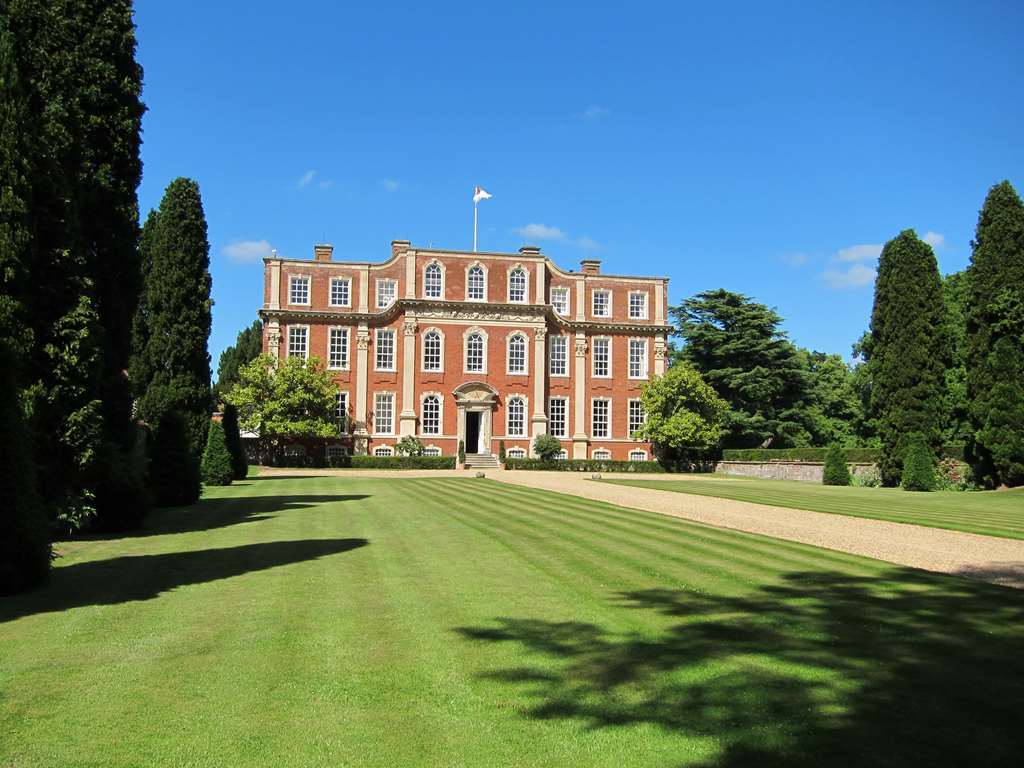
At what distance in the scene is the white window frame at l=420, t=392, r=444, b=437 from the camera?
158ft

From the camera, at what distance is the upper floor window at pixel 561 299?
50.9 m

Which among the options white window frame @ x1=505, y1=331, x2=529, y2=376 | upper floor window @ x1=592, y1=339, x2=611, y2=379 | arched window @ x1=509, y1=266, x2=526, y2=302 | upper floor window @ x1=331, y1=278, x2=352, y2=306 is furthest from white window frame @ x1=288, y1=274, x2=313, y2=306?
upper floor window @ x1=592, y1=339, x2=611, y2=379

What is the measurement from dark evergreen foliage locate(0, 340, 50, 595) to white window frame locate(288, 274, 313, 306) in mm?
40942

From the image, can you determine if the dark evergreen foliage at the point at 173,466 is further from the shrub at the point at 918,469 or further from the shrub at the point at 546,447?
the shrub at the point at 546,447

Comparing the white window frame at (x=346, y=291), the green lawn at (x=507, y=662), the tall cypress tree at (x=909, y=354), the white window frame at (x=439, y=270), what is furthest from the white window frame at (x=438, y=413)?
the green lawn at (x=507, y=662)

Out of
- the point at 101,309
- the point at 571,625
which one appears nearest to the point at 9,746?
the point at 571,625

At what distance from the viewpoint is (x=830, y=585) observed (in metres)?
8.34

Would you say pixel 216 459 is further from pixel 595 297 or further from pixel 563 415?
pixel 595 297

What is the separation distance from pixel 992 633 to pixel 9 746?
6.93m

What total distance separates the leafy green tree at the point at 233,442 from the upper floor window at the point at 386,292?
19.0 metres

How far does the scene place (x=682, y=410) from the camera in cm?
4706

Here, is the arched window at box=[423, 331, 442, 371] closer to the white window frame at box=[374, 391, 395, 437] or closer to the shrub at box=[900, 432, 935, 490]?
the white window frame at box=[374, 391, 395, 437]

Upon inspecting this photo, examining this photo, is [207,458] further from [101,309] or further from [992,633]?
[992,633]

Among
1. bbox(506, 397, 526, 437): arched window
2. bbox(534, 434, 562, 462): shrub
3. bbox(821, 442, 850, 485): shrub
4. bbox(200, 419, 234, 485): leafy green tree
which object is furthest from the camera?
bbox(506, 397, 526, 437): arched window
